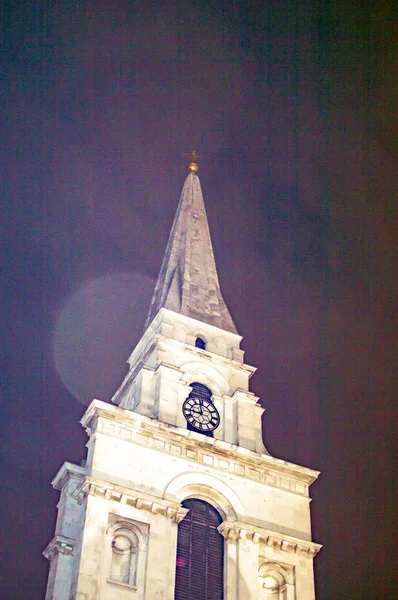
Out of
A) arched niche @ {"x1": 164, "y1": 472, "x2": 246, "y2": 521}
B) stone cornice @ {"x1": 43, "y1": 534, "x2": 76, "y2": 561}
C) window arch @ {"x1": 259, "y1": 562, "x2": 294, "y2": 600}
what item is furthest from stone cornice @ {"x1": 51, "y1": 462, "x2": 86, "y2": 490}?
window arch @ {"x1": 259, "y1": 562, "x2": 294, "y2": 600}

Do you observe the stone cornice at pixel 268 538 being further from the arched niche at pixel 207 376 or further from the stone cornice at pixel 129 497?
the arched niche at pixel 207 376

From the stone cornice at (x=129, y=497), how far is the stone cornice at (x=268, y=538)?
8.53 ft

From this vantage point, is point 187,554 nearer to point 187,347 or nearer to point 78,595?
point 78,595

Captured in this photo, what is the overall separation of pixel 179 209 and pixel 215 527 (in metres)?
31.2

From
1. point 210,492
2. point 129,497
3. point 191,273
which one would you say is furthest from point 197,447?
point 191,273

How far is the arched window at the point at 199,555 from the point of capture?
51406 mm

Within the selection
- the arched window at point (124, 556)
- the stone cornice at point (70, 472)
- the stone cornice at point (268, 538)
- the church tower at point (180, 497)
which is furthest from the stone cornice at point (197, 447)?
the arched window at point (124, 556)

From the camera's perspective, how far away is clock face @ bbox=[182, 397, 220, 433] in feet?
197

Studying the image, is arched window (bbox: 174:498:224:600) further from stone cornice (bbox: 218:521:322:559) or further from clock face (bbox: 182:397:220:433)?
clock face (bbox: 182:397:220:433)

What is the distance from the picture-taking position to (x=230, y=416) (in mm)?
61625

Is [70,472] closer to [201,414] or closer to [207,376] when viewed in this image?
[201,414]

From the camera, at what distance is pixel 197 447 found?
56.7 metres

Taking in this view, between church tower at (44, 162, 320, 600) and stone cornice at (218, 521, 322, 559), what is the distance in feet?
0.18

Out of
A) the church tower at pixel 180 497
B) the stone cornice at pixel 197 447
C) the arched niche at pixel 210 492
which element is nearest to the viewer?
the church tower at pixel 180 497
